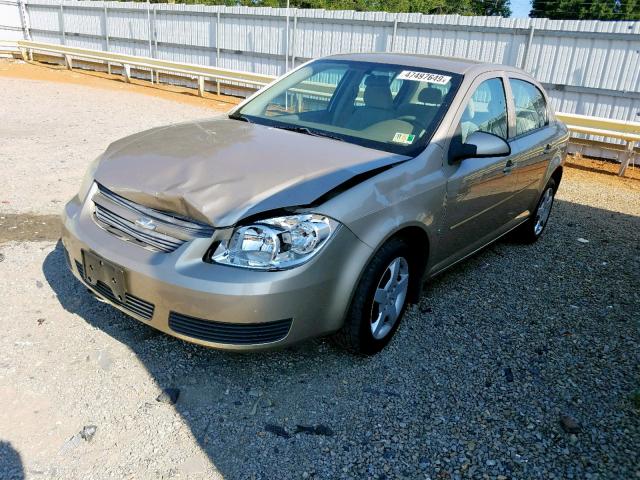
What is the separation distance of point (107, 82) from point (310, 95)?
15.7 meters

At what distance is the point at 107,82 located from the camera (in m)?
17.6

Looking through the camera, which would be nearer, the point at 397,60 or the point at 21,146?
the point at 397,60

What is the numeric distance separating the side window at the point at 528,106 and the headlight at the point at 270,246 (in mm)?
2701

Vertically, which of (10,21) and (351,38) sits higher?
(351,38)

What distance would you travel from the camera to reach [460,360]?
10.9ft

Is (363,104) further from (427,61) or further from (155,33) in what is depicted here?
(155,33)

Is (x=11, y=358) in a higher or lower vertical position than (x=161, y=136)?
lower

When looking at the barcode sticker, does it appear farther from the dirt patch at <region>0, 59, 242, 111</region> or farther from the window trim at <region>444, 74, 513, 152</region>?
the dirt patch at <region>0, 59, 242, 111</region>

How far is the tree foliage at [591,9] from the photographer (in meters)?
35.9

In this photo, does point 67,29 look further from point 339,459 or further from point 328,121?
point 339,459

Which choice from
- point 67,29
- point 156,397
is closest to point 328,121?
point 156,397

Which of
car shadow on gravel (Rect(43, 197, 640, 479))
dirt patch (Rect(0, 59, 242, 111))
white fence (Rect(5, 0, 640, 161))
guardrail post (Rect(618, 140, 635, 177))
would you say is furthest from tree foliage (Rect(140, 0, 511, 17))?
car shadow on gravel (Rect(43, 197, 640, 479))

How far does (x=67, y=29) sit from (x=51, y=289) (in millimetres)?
21221

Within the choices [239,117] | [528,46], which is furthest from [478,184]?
[528,46]
